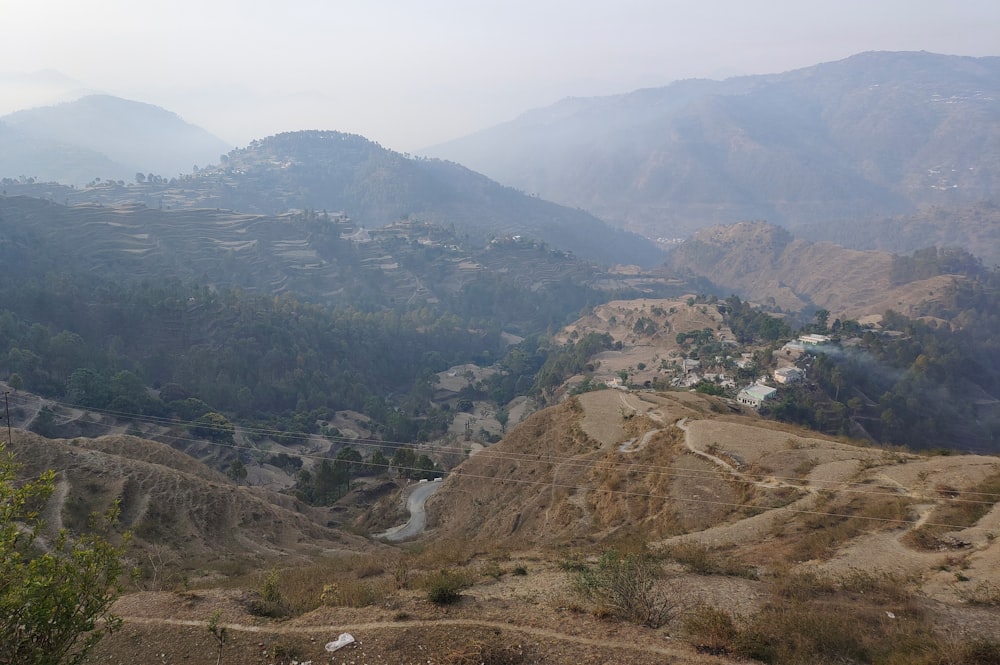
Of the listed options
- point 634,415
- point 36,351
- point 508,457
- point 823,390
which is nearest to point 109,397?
point 36,351

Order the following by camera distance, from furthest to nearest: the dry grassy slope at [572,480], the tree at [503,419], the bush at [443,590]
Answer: the tree at [503,419], the dry grassy slope at [572,480], the bush at [443,590]

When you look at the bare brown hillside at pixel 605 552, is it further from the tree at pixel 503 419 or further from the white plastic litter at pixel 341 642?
the tree at pixel 503 419

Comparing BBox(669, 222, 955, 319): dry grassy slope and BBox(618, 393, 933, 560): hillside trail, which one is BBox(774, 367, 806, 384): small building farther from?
BBox(669, 222, 955, 319): dry grassy slope

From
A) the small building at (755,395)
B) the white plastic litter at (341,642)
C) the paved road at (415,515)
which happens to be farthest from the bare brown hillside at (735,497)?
the small building at (755,395)

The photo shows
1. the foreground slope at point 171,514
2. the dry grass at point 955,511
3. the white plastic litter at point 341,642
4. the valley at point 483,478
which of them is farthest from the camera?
the foreground slope at point 171,514

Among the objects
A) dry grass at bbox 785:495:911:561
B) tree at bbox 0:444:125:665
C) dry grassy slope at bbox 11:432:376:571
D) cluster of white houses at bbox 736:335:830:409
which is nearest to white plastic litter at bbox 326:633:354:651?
tree at bbox 0:444:125:665

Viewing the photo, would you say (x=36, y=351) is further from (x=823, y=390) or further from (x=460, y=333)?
(x=823, y=390)
